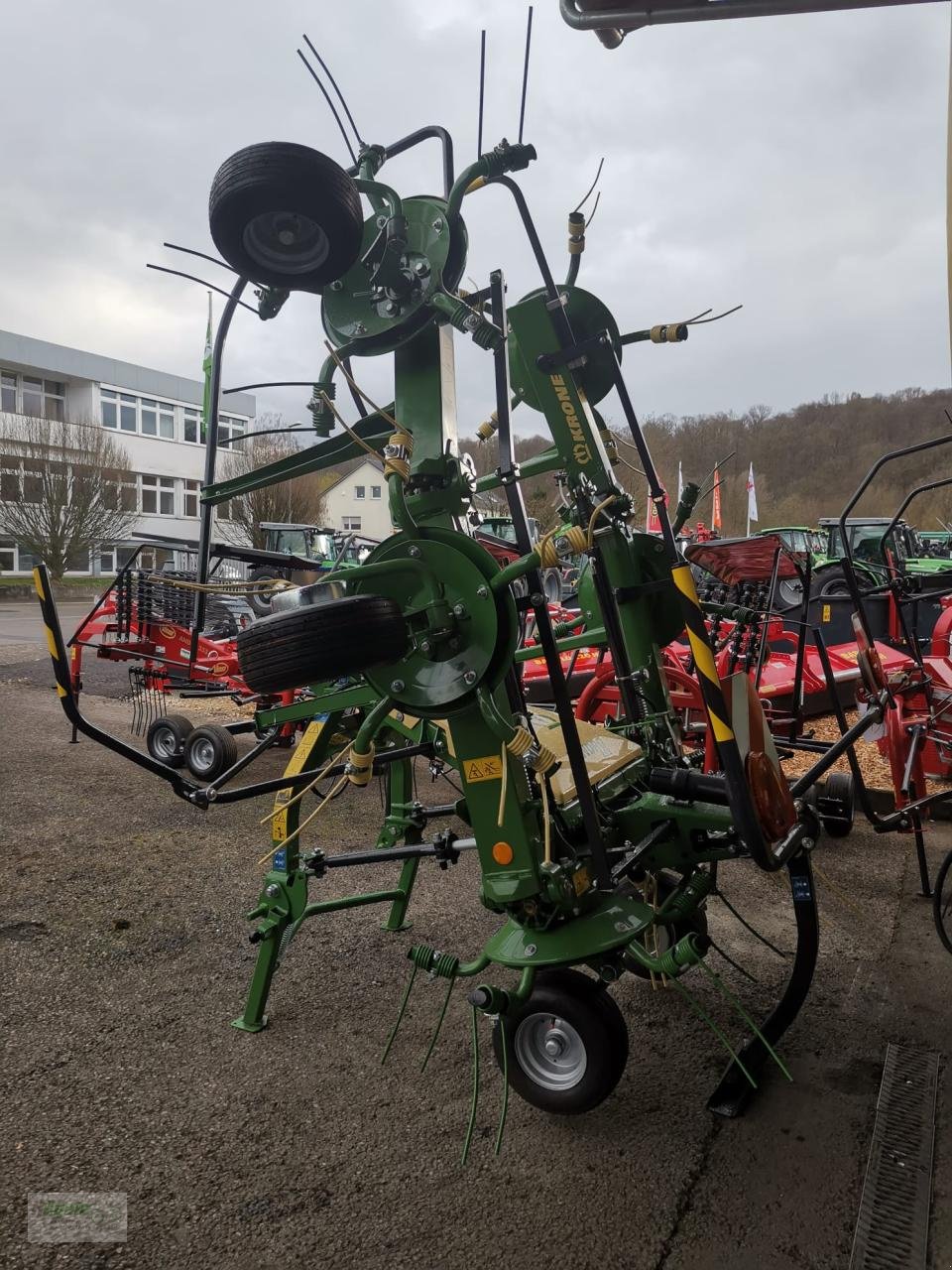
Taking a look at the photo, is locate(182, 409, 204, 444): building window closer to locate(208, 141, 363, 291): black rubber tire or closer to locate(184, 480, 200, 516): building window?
locate(184, 480, 200, 516): building window

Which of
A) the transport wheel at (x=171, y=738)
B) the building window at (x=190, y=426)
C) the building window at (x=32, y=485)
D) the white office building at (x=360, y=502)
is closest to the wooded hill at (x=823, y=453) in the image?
the white office building at (x=360, y=502)

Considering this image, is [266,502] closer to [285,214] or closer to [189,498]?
[189,498]

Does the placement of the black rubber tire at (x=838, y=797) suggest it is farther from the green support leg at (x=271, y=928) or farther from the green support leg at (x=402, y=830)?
the green support leg at (x=271, y=928)

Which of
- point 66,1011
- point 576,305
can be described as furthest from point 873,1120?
point 576,305

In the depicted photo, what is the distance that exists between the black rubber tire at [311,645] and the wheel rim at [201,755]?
5152mm

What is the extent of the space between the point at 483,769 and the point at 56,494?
35.0 meters

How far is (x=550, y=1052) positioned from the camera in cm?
270

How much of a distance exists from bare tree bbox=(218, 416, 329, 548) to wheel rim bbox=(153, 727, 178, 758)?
26421 millimetres

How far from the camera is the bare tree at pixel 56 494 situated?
33.3 metres

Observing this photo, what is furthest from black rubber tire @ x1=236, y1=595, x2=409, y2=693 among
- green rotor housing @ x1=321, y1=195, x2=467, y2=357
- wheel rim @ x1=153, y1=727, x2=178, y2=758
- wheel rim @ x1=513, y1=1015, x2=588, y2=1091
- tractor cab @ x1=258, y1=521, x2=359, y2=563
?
tractor cab @ x1=258, y1=521, x2=359, y2=563

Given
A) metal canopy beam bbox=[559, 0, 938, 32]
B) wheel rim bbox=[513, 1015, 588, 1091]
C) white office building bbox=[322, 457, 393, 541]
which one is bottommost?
wheel rim bbox=[513, 1015, 588, 1091]

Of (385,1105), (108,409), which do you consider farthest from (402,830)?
(108,409)

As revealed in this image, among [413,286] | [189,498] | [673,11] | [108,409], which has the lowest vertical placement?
[673,11]

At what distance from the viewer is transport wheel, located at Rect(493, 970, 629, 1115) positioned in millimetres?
2578
